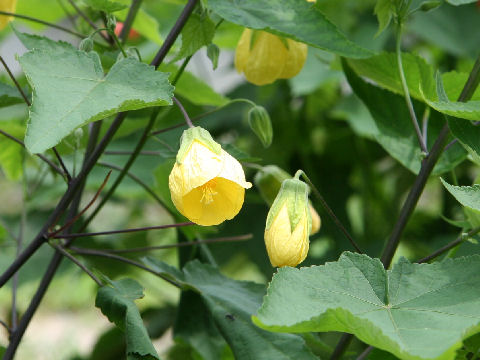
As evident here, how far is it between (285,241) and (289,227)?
14 millimetres

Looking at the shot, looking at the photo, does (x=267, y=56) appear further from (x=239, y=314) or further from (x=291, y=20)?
(x=239, y=314)

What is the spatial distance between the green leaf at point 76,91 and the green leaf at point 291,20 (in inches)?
4.1

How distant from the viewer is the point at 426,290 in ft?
1.71

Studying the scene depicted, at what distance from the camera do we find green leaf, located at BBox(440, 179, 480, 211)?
1.63 feet

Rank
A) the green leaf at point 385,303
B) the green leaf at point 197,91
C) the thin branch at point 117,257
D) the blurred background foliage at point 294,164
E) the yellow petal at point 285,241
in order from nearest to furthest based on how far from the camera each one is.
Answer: the green leaf at point 385,303
the yellow petal at point 285,241
the thin branch at point 117,257
the green leaf at point 197,91
the blurred background foliage at point 294,164

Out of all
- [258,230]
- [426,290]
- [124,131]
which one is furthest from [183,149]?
[258,230]

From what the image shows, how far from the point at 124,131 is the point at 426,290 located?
18.8 inches

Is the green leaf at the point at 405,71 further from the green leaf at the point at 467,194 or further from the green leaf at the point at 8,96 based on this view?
the green leaf at the point at 8,96

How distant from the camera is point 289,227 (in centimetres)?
57

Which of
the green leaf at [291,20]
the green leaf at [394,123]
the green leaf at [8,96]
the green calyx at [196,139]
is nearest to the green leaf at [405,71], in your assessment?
the green leaf at [394,123]

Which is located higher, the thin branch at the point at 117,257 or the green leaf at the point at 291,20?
the green leaf at the point at 291,20

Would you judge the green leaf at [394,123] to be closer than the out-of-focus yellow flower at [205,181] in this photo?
No

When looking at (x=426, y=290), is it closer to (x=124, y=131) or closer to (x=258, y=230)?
(x=124, y=131)

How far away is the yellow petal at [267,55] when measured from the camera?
690 mm
